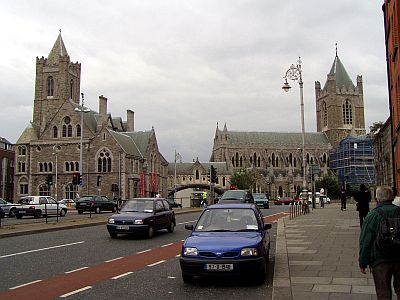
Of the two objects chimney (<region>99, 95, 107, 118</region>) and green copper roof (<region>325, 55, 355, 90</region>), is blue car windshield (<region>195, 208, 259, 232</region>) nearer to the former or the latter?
chimney (<region>99, 95, 107, 118</region>)

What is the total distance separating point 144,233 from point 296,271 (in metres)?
8.69

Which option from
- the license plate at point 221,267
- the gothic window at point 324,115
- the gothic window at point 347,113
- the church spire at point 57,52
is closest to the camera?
the license plate at point 221,267

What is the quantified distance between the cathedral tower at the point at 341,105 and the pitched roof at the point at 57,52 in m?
70.2

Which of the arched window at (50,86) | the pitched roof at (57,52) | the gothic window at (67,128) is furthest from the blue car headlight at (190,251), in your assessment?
the pitched roof at (57,52)

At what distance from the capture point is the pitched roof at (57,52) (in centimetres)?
7975

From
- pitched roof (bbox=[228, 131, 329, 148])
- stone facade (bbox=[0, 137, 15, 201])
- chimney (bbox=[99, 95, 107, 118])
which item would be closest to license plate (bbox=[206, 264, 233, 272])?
chimney (bbox=[99, 95, 107, 118])

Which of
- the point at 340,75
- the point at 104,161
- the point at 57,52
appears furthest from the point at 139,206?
the point at 340,75

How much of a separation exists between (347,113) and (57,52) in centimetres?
7705

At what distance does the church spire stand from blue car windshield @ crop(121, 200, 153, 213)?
66.2 meters

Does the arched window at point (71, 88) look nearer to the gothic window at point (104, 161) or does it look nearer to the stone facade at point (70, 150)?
the stone facade at point (70, 150)

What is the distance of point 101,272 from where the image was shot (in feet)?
33.6

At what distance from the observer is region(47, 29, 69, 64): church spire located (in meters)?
79.7

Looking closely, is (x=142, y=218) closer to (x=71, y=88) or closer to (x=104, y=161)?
(x=104, y=161)

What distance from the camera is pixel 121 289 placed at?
850 cm
